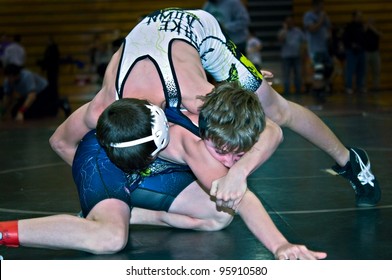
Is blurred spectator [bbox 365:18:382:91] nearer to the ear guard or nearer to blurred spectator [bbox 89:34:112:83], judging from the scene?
blurred spectator [bbox 89:34:112:83]

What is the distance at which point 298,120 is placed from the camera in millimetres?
4469

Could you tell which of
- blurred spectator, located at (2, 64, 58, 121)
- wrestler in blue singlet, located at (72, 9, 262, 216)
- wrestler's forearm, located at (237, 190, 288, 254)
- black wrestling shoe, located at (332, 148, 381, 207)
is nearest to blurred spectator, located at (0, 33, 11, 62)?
blurred spectator, located at (2, 64, 58, 121)

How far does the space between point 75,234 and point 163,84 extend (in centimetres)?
80

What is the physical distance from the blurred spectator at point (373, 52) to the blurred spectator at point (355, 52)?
0.16m

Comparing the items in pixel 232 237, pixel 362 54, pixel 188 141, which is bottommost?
pixel 362 54

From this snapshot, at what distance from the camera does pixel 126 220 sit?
3752 mm

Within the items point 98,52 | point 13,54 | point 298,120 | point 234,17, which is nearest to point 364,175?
point 298,120

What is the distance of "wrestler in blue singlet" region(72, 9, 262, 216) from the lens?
3.86 metres

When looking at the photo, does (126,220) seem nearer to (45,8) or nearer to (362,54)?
(362,54)

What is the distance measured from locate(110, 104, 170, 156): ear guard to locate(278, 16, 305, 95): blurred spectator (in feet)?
39.4

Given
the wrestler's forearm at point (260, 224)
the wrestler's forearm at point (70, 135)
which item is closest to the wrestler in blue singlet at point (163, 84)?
the wrestler's forearm at point (70, 135)

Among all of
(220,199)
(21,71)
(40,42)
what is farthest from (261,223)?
(40,42)

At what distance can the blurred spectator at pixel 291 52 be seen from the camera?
50.4 feet
